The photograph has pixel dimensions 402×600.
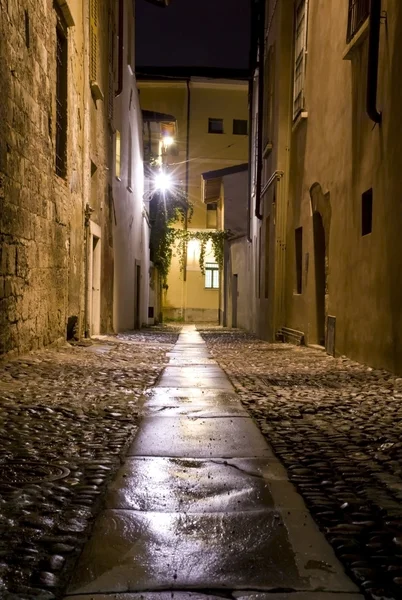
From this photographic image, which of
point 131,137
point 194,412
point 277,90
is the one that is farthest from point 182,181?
point 194,412

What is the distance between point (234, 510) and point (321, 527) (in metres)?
0.30

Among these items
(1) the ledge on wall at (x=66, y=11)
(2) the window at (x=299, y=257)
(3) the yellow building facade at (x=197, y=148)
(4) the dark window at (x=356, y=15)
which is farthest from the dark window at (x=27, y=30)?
(3) the yellow building facade at (x=197, y=148)

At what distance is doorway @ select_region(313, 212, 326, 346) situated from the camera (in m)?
9.20

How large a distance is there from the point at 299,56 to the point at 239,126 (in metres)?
23.1

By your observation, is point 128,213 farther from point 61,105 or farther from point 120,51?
point 61,105

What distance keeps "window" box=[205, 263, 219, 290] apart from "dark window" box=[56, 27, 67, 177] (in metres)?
22.4

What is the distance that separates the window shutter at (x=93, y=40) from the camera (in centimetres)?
Answer: 1001

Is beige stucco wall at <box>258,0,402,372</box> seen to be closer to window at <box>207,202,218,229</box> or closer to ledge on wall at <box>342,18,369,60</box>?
ledge on wall at <box>342,18,369,60</box>

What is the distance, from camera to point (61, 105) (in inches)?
328

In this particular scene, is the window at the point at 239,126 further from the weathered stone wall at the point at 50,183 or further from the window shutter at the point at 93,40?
the window shutter at the point at 93,40

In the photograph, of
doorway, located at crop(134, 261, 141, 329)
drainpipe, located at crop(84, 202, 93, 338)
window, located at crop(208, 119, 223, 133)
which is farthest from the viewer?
window, located at crop(208, 119, 223, 133)

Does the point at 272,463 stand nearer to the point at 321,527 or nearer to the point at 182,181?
the point at 321,527

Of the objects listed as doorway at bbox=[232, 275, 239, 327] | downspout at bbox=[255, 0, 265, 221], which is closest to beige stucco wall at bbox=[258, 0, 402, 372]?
downspout at bbox=[255, 0, 265, 221]

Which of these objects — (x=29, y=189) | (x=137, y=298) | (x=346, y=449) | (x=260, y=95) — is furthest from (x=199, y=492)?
(x=137, y=298)
